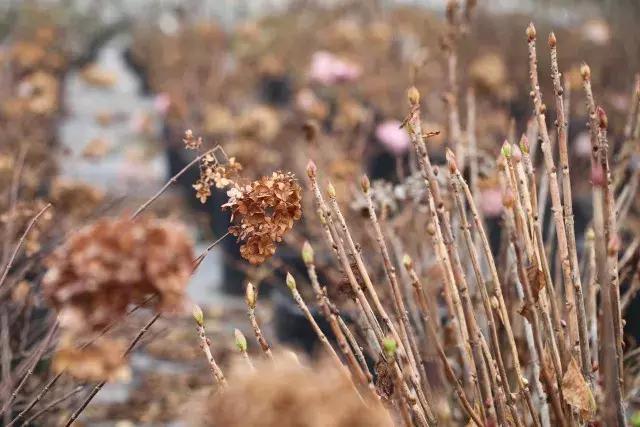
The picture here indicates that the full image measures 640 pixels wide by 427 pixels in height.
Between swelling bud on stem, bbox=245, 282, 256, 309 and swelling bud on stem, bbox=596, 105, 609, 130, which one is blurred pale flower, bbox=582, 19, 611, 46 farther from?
swelling bud on stem, bbox=245, 282, 256, 309

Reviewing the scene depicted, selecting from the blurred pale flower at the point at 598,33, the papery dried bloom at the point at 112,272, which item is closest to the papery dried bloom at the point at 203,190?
the papery dried bloom at the point at 112,272

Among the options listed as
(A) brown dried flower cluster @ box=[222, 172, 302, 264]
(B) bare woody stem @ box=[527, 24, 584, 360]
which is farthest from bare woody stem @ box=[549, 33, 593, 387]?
(A) brown dried flower cluster @ box=[222, 172, 302, 264]

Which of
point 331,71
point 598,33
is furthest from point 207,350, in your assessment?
point 598,33

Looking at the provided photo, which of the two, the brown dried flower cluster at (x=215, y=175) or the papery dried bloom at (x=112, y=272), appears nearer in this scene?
the papery dried bloom at (x=112, y=272)

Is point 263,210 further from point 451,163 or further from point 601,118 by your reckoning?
point 601,118

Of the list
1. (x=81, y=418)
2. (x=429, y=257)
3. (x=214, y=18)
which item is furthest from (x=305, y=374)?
(x=214, y=18)

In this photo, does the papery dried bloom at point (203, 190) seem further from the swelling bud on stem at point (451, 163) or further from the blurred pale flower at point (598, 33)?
the blurred pale flower at point (598, 33)

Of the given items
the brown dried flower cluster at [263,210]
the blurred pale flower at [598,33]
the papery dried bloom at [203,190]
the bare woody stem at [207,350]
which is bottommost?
the bare woody stem at [207,350]
